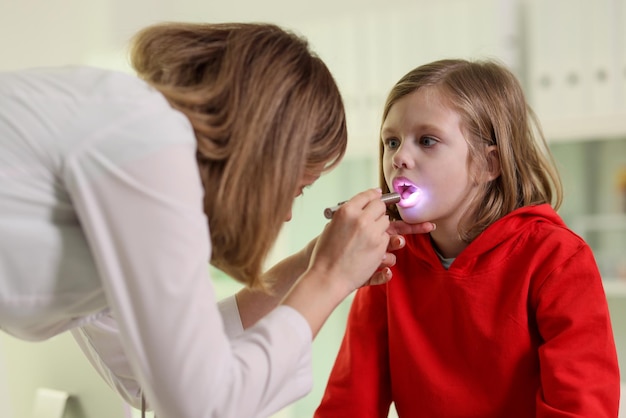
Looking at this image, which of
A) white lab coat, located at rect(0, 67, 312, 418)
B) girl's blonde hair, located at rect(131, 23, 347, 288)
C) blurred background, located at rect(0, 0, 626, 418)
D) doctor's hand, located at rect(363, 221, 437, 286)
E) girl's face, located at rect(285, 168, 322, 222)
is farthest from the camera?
blurred background, located at rect(0, 0, 626, 418)

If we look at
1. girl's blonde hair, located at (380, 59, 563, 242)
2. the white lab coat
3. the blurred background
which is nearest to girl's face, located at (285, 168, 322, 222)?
the white lab coat

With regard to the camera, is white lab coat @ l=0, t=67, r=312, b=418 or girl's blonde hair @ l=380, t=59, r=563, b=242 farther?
girl's blonde hair @ l=380, t=59, r=563, b=242

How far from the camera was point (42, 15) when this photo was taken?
10.0ft

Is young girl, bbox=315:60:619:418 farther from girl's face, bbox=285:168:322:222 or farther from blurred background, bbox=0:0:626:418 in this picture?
blurred background, bbox=0:0:626:418

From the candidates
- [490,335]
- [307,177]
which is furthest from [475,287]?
[307,177]

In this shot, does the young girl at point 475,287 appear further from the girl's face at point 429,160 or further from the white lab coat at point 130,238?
the white lab coat at point 130,238

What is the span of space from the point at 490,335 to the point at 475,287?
0.27 ft

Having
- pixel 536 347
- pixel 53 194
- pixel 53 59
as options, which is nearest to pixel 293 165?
pixel 53 194

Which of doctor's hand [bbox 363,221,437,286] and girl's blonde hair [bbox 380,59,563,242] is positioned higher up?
girl's blonde hair [bbox 380,59,563,242]

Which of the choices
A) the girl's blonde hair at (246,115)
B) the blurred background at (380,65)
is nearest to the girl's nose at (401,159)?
the girl's blonde hair at (246,115)

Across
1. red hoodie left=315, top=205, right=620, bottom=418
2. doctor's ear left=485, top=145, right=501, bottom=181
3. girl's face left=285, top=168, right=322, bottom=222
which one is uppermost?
girl's face left=285, top=168, right=322, bottom=222

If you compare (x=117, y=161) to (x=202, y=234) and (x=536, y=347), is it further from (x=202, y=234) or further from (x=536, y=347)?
(x=536, y=347)

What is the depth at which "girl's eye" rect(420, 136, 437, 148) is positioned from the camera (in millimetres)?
1180

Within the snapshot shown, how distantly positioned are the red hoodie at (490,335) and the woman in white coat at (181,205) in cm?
27
